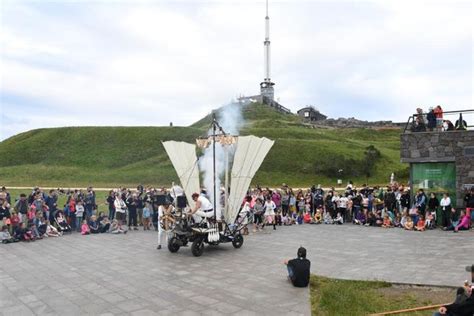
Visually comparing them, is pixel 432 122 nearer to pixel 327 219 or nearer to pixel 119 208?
pixel 327 219

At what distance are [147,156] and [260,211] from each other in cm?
3378

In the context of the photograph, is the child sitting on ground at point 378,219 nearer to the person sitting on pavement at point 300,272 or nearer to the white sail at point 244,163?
the white sail at point 244,163

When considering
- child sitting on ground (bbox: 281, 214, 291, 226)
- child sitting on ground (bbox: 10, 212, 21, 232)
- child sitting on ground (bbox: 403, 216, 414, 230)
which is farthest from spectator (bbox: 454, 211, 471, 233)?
child sitting on ground (bbox: 10, 212, 21, 232)

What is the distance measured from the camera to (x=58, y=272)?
984cm

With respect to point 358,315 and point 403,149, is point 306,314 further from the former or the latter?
point 403,149

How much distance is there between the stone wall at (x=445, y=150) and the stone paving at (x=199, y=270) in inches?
113

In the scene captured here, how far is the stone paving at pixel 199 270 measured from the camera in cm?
740

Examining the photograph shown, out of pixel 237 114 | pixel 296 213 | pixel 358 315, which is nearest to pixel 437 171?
pixel 296 213

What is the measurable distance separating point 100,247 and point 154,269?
A: 3959 millimetres

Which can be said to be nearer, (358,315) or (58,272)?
(358,315)

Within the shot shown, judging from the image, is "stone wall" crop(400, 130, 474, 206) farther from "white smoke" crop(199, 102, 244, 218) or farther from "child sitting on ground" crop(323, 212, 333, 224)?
"white smoke" crop(199, 102, 244, 218)

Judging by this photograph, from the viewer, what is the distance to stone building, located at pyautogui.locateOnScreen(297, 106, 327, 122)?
83.2 m

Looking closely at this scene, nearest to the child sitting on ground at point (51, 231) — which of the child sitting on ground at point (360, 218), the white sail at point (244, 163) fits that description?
the white sail at point (244, 163)

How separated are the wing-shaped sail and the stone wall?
31.9 feet
